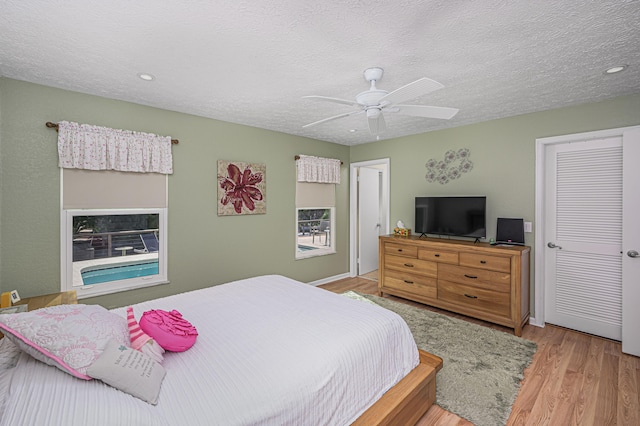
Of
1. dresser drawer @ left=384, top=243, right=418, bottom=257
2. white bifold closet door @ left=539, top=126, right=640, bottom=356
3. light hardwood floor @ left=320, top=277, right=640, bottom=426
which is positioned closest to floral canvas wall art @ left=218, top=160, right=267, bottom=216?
dresser drawer @ left=384, top=243, right=418, bottom=257

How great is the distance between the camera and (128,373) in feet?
3.76

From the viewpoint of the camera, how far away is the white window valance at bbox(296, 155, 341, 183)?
4.60m

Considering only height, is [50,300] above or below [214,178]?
below

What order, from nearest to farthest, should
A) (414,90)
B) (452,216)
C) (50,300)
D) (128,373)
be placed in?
(128,373) < (414,90) < (50,300) < (452,216)

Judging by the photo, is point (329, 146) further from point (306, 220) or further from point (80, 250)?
point (80, 250)

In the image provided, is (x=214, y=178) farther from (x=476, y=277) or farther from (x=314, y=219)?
(x=476, y=277)

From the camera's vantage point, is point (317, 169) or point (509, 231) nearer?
point (509, 231)

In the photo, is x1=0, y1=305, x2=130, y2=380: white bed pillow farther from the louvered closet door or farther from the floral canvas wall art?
the louvered closet door

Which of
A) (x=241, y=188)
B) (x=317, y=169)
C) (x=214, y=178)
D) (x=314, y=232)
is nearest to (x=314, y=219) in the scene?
(x=314, y=232)

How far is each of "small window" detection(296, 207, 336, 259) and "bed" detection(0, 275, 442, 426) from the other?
246 cm

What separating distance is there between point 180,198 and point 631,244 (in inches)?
182

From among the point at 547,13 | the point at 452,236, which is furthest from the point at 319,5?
the point at 452,236

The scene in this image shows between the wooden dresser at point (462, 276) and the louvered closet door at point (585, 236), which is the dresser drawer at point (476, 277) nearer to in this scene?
the wooden dresser at point (462, 276)

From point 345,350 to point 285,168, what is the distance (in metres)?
3.29
